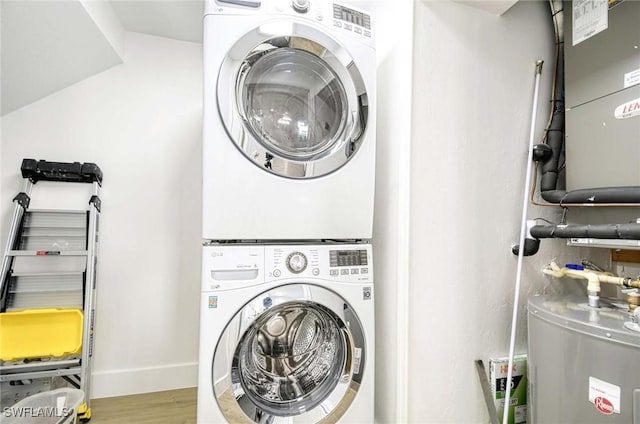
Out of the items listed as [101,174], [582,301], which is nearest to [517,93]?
[582,301]

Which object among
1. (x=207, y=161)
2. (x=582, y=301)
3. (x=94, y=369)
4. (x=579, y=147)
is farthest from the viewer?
(x=94, y=369)

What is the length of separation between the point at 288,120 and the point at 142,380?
175cm

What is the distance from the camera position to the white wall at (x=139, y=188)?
70.7 inches

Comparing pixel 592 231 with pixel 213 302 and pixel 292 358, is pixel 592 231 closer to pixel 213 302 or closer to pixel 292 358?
pixel 292 358

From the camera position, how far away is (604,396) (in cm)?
91

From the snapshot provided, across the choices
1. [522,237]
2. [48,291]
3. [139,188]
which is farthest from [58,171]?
[522,237]

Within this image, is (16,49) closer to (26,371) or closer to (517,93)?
(26,371)

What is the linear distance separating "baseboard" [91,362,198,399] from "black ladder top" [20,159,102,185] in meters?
1.12

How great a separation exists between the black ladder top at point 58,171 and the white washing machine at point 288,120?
1.12m

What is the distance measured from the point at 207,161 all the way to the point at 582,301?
1508 mm

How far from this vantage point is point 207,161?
3.47 ft

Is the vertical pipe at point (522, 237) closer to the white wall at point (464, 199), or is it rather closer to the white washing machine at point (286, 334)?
the white wall at point (464, 199)

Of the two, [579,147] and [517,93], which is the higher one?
[517,93]

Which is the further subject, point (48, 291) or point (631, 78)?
point (48, 291)
